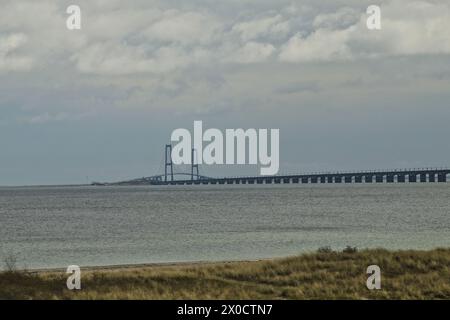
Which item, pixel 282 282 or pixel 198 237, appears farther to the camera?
pixel 198 237

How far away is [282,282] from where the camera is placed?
2497cm

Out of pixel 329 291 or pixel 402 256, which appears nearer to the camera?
pixel 329 291

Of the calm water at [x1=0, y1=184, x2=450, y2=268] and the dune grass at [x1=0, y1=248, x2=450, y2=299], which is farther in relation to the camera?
the calm water at [x1=0, y1=184, x2=450, y2=268]

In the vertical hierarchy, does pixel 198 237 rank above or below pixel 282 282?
below

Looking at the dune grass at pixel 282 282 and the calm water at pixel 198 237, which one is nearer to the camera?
the dune grass at pixel 282 282

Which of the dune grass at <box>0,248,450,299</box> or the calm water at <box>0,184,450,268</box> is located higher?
the dune grass at <box>0,248,450,299</box>

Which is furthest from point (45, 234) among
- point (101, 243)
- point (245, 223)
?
point (245, 223)

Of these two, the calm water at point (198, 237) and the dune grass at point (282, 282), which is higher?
the dune grass at point (282, 282)

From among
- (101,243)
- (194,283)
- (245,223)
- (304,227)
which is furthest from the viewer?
(245,223)

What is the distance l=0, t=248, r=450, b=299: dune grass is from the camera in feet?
72.3

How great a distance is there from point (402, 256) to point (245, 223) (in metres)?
62.1

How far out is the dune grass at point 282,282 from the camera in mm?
22047
